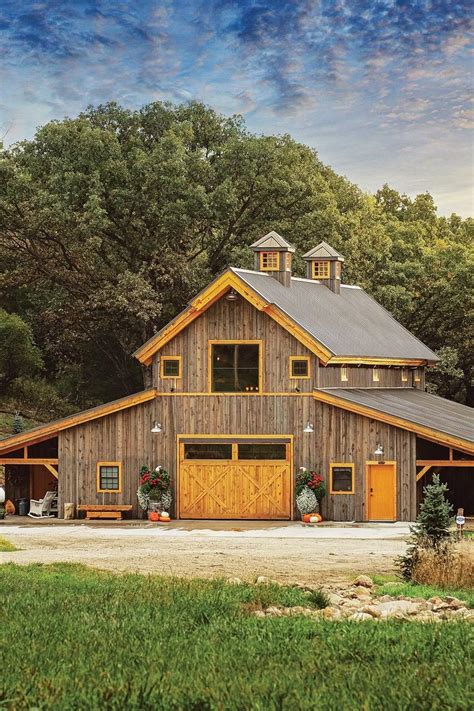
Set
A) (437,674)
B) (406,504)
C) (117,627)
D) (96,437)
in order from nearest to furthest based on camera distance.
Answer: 1. (437,674)
2. (117,627)
3. (406,504)
4. (96,437)

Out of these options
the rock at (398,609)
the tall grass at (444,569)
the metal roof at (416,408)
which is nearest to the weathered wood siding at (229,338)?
the metal roof at (416,408)

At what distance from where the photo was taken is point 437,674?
12148 millimetres

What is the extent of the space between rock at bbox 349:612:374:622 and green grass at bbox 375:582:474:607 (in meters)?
2.91

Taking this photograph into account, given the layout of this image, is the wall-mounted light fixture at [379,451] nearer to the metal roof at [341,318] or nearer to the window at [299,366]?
the window at [299,366]

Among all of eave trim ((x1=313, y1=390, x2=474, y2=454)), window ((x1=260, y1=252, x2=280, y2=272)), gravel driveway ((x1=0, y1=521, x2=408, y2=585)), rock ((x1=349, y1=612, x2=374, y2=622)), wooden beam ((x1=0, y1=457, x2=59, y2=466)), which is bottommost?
gravel driveway ((x1=0, y1=521, x2=408, y2=585))

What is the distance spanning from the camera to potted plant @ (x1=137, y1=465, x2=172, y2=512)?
39344mm

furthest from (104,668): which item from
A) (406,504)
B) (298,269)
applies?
(298,269)

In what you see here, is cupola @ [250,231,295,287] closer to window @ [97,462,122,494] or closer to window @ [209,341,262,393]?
window @ [209,341,262,393]

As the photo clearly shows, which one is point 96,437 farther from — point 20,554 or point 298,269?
point 298,269

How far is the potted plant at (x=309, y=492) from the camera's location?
38406 mm

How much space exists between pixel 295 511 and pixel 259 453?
2278mm

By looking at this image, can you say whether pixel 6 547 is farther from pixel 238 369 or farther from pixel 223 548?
pixel 238 369

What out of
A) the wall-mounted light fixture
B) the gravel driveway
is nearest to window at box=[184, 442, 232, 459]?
the gravel driveway

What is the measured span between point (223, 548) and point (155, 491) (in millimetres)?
9161
